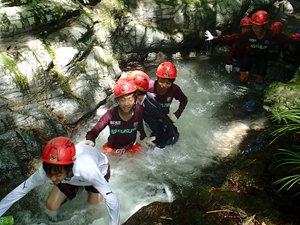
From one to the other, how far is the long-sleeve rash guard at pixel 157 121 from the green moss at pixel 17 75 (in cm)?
241

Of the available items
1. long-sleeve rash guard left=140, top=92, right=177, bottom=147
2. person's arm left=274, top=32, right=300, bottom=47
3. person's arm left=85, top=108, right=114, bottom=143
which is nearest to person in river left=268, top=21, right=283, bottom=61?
person's arm left=274, top=32, right=300, bottom=47

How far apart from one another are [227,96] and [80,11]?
470 cm

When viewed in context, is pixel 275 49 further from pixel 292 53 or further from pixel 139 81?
pixel 139 81

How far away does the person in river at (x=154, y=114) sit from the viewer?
3973 millimetres

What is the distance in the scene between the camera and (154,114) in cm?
417

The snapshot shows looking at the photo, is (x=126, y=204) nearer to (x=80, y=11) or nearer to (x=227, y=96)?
(x=227, y=96)

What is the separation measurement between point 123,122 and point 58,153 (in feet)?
4.78

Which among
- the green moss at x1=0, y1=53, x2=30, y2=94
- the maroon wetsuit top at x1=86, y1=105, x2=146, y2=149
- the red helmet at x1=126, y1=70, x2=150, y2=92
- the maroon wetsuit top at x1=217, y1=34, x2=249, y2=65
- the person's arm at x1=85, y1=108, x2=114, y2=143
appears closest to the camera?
the person's arm at x1=85, y1=108, x2=114, y2=143

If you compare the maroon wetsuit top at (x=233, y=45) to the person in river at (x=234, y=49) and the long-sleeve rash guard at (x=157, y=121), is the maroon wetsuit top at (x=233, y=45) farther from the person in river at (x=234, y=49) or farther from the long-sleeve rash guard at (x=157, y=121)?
the long-sleeve rash guard at (x=157, y=121)

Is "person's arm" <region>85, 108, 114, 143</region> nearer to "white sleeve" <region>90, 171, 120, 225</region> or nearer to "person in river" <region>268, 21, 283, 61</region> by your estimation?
"white sleeve" <region>90, 171, 120, 225</region>

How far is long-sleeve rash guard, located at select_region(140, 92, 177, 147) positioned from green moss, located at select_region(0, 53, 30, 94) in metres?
2.41

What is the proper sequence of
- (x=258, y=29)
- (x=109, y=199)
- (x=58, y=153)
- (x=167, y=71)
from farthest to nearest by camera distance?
1. (x=258, y=29)
2. (x=167, y=71)
3. (x=109, y=199)
4. (x=58, y=153)

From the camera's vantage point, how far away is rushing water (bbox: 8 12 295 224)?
3.46 meters

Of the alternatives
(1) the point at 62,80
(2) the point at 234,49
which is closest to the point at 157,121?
(1) the point at 62,80
